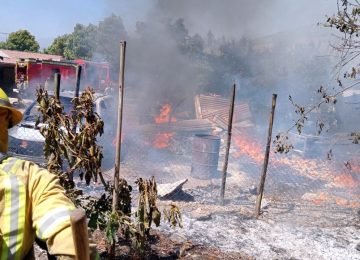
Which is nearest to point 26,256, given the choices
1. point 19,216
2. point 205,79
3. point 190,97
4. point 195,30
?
→ point 19,216

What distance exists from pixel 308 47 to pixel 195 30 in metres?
9.38

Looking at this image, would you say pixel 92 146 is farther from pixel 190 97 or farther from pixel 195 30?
pixel 195 30

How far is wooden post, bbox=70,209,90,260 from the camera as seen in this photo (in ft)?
3.63

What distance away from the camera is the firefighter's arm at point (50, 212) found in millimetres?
1168

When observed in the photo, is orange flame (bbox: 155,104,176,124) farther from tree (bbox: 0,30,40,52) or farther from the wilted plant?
tree (bbox: 0,30,40,52)

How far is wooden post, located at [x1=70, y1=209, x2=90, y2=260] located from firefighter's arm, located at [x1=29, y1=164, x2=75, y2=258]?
0.10 feet

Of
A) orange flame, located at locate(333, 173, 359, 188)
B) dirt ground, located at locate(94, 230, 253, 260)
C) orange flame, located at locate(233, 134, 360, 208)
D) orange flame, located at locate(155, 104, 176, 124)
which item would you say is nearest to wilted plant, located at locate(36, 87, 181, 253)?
dirt ground, located at locate(94, 230, 253, 260)

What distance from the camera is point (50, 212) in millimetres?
1226

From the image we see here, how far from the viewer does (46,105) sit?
135 inches

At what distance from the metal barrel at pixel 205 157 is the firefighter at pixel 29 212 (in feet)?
24.6

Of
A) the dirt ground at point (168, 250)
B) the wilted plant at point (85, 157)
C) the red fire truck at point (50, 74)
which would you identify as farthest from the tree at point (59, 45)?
the wilted plant at point (85, 157)

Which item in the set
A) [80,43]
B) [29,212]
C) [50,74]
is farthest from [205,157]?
[80,43]

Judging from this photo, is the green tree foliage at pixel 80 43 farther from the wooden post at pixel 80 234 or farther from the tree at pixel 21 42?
the wooden post at pixel 80 234

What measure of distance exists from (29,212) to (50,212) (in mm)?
108
